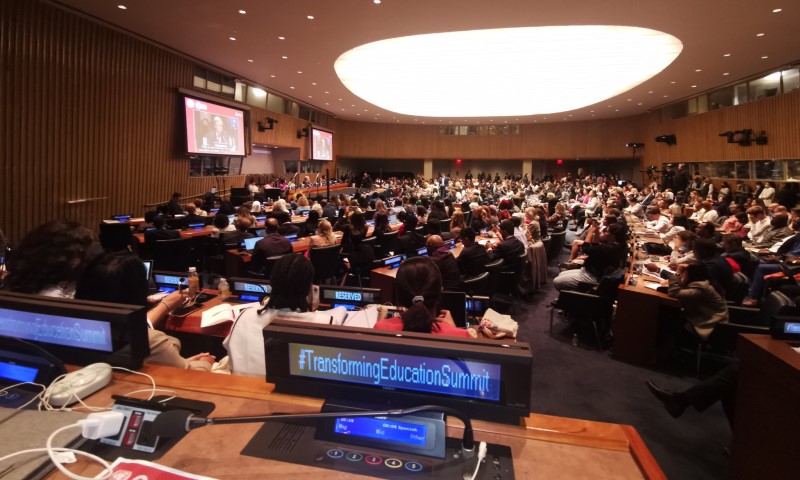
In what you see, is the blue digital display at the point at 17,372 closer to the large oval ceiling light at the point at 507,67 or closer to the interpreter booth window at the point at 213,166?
the large oval ceiling light at the point at 507,67

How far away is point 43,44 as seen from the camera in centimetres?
795

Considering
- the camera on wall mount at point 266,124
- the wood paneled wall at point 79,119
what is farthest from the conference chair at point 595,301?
the camera on wall mount at point 266,124

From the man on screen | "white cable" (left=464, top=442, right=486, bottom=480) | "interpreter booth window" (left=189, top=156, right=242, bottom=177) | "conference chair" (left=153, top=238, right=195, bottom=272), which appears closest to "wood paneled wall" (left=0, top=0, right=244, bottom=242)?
"interpreter booth window" (left=189, top=156, right=242, bottom=177)

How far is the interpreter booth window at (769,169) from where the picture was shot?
40.2ft

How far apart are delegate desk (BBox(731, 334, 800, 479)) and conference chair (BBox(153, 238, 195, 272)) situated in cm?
585

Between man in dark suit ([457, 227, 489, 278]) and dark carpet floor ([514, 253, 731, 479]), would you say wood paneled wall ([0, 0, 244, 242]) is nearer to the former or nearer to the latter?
man in dark suit ([457, 227, 489, 278])

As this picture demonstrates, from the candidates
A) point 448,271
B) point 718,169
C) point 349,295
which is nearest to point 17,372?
point 349,295

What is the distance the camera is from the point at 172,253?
18.4 feet

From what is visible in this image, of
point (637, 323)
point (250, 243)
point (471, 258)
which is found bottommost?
point (637, 323)

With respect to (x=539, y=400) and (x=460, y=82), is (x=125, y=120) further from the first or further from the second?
(x=460, y=82)

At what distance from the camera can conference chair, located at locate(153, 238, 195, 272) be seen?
5.50 m

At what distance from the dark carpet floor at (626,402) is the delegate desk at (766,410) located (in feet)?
1.79

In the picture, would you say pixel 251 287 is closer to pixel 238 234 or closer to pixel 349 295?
pixel 349 295

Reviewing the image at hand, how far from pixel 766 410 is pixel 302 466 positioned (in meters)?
2.45
